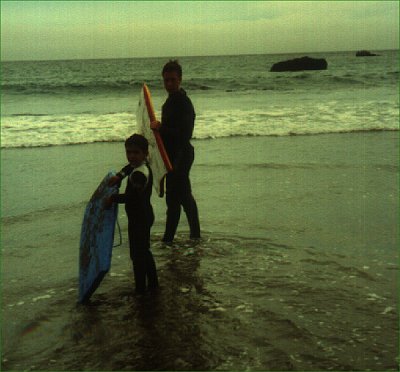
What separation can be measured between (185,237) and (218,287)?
151cm

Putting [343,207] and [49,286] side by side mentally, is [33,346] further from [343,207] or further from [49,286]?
[343,207]

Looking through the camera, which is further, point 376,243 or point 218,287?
point 376,243

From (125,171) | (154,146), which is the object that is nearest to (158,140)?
(154,146)

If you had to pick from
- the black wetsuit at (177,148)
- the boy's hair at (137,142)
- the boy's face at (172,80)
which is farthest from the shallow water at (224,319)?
the boy's face at (172,80)

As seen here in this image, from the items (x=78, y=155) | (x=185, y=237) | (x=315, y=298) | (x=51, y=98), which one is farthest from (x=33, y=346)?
(x=51, y=98)

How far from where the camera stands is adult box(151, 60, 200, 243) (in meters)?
5.10

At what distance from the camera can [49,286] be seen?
446 cm

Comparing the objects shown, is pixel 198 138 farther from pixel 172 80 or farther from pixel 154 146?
pixel 154 146

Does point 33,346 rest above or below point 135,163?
below

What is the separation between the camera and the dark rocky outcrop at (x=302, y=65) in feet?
189

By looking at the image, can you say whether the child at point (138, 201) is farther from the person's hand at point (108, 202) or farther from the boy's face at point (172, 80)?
the boy's face at point (172, 80)

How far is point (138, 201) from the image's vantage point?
3961 mm

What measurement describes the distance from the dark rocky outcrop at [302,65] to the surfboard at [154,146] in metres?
55.0

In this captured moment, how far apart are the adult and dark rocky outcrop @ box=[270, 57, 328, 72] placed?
179 feet
